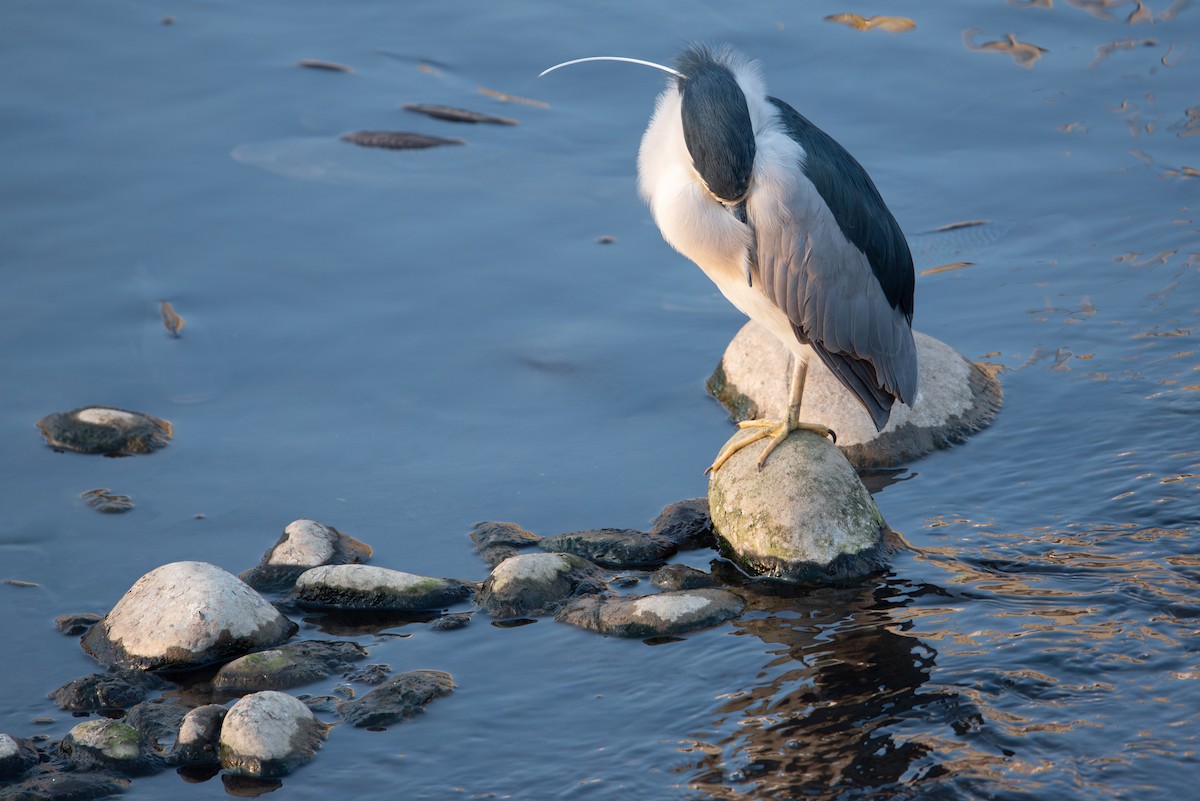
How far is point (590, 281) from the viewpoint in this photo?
29.2 ft

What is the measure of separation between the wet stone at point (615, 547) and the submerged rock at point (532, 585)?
19cm

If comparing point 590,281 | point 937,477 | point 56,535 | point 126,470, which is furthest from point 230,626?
point 590,281

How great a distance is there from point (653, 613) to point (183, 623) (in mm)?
1824

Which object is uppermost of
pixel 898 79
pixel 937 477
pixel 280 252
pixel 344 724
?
pixel 898 79

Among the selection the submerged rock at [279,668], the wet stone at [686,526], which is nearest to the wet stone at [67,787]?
the submerged rock at [279,668]

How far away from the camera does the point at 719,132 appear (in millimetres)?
5617

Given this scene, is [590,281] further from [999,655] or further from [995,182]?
[999,655]

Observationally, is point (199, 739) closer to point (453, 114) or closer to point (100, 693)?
point (100, 693)

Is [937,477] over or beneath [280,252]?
beneath

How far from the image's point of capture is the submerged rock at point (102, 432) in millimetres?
7176

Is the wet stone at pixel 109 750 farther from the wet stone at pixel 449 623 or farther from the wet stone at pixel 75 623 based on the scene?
the wet stone at pixel 449 623

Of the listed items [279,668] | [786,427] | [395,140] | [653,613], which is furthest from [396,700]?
[395,140]

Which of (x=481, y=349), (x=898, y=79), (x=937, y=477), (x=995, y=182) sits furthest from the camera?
(x=898, y=79)

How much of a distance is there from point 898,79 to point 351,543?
707 centimetres
